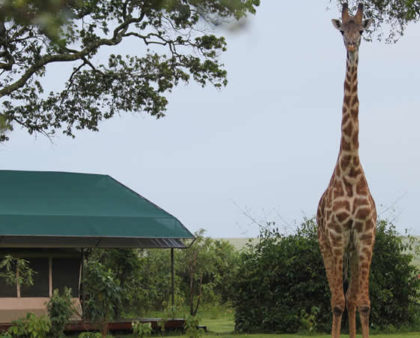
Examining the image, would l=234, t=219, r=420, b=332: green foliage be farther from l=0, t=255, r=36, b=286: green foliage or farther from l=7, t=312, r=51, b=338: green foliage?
l=7, t=312, r=51, b=338: green foliage

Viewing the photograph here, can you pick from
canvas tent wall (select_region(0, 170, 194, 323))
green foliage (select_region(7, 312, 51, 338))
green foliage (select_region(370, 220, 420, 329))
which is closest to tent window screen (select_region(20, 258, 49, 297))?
canvas tent wall (select_region(0, 170, 194, 323))

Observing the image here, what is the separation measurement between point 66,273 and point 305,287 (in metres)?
5.24

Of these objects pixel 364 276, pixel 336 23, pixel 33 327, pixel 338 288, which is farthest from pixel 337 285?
pixel 33 327

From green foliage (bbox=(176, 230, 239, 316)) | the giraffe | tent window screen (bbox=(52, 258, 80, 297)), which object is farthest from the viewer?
green foliage (bbox=(176, 230, 239, 316))

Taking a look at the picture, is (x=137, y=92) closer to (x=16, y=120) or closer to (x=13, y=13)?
(x=16, y=120)

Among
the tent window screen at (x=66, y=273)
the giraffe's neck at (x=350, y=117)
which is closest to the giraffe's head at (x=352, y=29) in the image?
the giraffe's neck at (x=350, y=117)

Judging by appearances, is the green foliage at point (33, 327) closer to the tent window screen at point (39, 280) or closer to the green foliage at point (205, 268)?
the tent window screen at point (39, 280)

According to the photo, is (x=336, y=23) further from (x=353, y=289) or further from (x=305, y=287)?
(x=305, y=287)

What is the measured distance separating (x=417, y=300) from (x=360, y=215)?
7.68 meters

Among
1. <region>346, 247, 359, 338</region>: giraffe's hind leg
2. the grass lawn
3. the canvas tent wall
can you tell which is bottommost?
the grass lawn

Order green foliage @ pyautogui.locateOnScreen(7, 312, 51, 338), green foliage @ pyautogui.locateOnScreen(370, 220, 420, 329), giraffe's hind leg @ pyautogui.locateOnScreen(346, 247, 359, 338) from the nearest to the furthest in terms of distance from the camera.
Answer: giraffe's hind leg @ pyautogui.locateOnScreen(346, 247, 359, 338) → green foliage @ pyautogui.locateOnScreen(7, 312, 51, 338) → green foliage @ pyautogui.locateOnScreen(370, 220, 420, 329)

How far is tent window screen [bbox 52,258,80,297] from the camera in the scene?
52.0ft

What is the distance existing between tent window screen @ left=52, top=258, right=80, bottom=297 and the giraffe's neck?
28.7 ft

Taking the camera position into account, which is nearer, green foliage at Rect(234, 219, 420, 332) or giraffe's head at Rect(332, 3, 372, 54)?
giraffe's head at Rect(332, 3, 372, 54)
